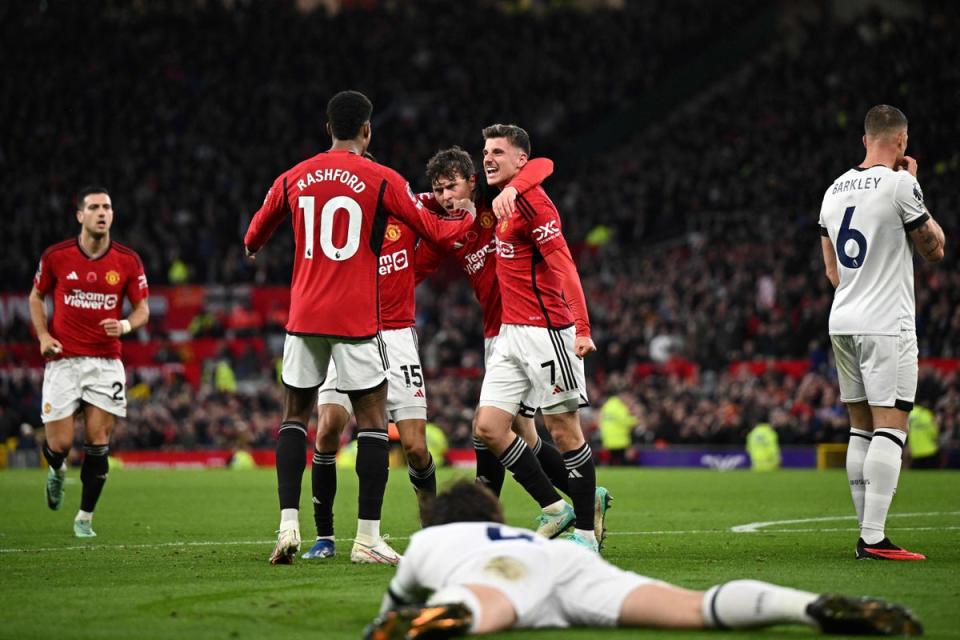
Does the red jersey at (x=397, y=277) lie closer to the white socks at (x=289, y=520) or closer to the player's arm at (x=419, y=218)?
the player's arm at (x=419, y=218)

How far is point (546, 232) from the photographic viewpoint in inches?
328

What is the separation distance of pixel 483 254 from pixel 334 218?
1914 millimetres

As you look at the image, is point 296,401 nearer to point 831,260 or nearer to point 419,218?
point 419,218

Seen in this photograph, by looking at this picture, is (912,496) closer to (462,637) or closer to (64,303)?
(64,303)

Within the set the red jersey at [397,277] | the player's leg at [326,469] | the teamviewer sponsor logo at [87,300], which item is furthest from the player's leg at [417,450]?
the teamviewer sponsor logo at [87,300]

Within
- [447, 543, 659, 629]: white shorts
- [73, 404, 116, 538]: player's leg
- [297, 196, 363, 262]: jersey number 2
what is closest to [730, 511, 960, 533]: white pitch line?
[297, 196, 363, 262]: jersey number 2

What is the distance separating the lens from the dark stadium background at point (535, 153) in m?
29.2

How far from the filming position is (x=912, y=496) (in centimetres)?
1523

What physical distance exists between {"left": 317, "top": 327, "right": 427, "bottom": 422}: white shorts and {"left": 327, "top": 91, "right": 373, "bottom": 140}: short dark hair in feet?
5.40

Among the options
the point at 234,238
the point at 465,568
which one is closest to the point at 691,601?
the point at 465,568

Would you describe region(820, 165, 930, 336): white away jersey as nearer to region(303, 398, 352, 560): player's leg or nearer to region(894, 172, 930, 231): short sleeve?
region(894, 172, 930, 231): short sleeve

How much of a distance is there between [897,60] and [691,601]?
103 ft

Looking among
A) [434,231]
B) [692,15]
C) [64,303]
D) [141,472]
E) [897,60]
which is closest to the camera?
[434,231]

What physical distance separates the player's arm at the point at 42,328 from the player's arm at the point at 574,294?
4.85 m
